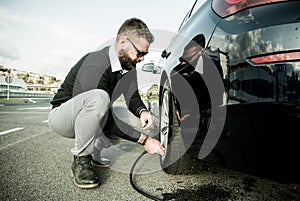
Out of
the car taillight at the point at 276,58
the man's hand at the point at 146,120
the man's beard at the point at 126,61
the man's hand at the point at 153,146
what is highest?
the man's beard at the point at 126,61

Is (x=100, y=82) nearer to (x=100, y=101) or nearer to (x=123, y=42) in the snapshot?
(x=100, y=101)

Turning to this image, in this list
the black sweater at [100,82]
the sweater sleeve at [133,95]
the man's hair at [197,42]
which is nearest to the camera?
the man's hair at [197,42]

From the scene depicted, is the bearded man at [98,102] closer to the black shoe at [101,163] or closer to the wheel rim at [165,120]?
the black shoe at [101,163]

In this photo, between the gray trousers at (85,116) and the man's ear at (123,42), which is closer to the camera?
the gray trousers at (85,116)

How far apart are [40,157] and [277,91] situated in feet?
6.35

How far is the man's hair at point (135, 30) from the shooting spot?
1.59 meters

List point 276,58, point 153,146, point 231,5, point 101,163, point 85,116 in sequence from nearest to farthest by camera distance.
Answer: point 276,58, point 231,5, point 153,146, point 85,116, point 101,163

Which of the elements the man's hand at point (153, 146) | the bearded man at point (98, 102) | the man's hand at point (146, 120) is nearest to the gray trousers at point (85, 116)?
the bearded man at point (98, 102)

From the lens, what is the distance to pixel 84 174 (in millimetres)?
1411

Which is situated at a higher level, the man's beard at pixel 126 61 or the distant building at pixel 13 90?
the man's beard at pixel 126 61

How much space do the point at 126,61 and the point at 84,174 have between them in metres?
0.84

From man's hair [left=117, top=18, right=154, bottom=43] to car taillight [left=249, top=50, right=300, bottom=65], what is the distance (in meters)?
0.91

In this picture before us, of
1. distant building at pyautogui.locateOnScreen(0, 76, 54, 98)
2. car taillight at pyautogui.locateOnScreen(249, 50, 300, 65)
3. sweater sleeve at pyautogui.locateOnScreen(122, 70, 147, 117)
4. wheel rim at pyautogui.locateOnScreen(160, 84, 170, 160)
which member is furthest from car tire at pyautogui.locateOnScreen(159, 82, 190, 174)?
distant building at pyautogui.locateOnScreen(0, 76, 54, 98)

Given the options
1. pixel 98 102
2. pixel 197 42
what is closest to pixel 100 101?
pixel 98 102
